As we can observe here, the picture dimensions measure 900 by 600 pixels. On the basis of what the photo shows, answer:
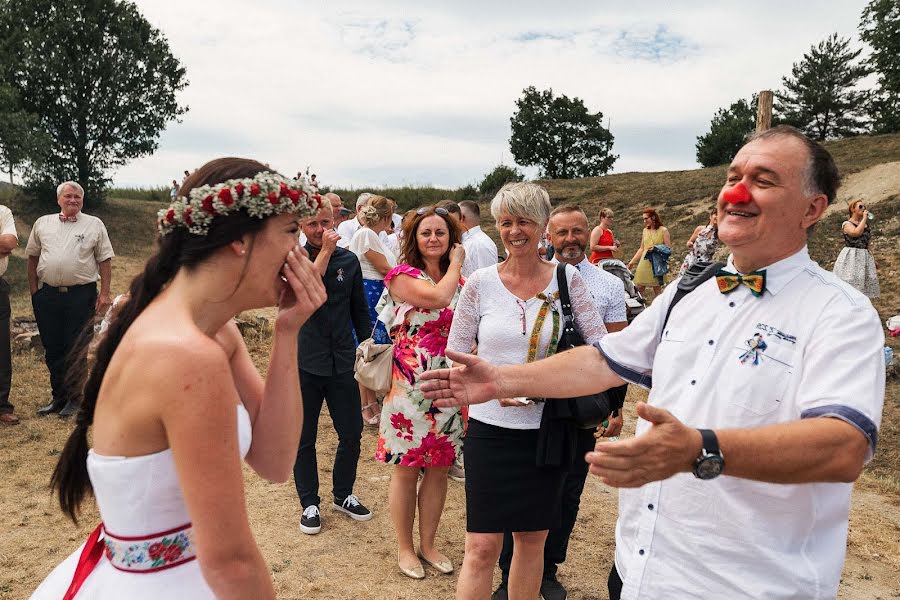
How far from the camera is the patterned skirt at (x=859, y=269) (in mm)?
9898

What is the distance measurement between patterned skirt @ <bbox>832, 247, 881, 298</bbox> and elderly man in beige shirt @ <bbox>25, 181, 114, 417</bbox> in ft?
33.2

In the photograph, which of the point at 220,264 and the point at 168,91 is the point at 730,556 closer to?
the point at 220,264

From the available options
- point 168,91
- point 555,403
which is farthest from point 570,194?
point 555,403

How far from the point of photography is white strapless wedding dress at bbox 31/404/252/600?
63.7 inches

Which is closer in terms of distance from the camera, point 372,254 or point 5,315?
point 372,254

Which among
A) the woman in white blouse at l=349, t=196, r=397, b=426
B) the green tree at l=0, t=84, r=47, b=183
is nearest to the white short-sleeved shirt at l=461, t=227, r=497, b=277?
the woman in white blouse at l=349, t=196, r=397, b=426

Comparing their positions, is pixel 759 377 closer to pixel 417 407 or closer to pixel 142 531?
pixel 142 531

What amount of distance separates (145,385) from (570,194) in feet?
90.0

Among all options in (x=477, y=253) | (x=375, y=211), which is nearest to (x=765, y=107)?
(x=477, y=253)

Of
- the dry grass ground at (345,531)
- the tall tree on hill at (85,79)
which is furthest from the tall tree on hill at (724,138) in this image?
the dry grass ground at (345,531)

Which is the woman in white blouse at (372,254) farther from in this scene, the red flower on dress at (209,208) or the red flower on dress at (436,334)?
the red flower on dress at (209,208)

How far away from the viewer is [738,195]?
1.86m

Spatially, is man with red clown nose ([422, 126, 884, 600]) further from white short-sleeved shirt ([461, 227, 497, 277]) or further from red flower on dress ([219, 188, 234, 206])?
white short-sleeved shirt ([461, 227, 497, 277])

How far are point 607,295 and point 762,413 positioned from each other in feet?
7.20
